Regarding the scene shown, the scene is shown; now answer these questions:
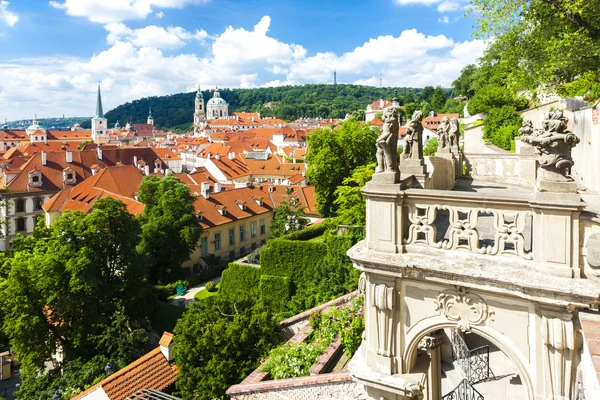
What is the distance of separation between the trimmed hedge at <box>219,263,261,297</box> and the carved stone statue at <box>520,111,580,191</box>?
2473cm

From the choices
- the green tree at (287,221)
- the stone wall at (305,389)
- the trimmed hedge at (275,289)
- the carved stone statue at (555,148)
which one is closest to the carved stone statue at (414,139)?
the carved stone statue at (555,148)

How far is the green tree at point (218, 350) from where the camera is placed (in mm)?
15016

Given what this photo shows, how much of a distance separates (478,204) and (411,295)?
5.08 ft

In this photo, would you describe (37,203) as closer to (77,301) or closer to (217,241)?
(217,241)

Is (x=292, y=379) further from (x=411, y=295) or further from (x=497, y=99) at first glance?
(x=497, y=99)

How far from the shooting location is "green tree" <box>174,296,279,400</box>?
15016mm

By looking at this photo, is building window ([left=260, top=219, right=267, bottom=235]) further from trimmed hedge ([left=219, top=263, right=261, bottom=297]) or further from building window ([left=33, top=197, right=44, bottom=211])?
building window ([left=33, top=197, right=44, bottom=211])

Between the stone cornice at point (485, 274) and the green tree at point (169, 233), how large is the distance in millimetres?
29573

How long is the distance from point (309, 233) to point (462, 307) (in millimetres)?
26220

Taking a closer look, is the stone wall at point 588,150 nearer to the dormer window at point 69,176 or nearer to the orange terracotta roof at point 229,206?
the orange terracotta roof at point 229,206

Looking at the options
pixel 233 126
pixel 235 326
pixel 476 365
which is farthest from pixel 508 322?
pixel 233 126

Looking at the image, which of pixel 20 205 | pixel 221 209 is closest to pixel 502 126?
pixel 221 209

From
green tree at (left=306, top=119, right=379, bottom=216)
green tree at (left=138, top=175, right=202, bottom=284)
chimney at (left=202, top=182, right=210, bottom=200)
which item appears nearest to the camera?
green tree at (left=138, top=175, right=202, bottom=284)

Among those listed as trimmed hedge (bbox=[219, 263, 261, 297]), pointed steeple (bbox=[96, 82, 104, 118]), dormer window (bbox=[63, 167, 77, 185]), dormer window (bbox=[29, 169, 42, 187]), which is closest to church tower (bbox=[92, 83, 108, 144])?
pointed steeple (bbox=[96, 82, 104, 118])
